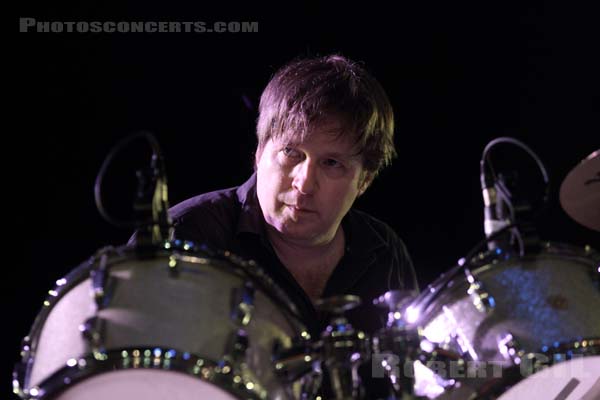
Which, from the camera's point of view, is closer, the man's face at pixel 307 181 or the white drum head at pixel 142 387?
the white drum head at pixel 142 387

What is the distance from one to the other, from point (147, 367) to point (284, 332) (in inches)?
13.3

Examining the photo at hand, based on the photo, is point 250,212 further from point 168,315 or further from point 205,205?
point 168,315

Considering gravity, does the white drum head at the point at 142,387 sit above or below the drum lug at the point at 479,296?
below

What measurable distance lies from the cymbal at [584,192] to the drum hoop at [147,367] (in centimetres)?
136

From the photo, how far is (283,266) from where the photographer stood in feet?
7.64

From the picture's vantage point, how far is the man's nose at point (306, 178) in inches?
86.1

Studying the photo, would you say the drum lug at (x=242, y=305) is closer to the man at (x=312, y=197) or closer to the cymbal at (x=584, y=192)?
the man at (x=312, y=197)

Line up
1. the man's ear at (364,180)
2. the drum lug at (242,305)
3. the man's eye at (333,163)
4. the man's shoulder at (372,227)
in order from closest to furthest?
the drum lug at (242,305) < the man's eye at (333,163) < the man's ear at (364,180) < the man's shoulder at (372,227)

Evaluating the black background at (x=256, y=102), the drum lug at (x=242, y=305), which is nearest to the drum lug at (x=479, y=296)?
the drum lug at (x=242, y=305)

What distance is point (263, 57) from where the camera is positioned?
10.6 feet

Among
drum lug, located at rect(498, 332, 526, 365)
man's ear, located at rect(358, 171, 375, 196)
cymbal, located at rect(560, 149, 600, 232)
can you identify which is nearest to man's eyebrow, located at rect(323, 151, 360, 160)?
man's ear, located at rect(358, 171, 375, 196)

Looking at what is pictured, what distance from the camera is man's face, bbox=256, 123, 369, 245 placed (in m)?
2.21

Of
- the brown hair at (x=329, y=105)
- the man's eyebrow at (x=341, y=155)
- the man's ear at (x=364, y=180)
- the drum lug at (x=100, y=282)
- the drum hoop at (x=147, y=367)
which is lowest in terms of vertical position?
the drum hoop at (x=147, y=367)

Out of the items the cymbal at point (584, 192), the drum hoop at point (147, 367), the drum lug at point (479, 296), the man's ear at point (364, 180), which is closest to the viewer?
the drum hoop at point (147, 367)
